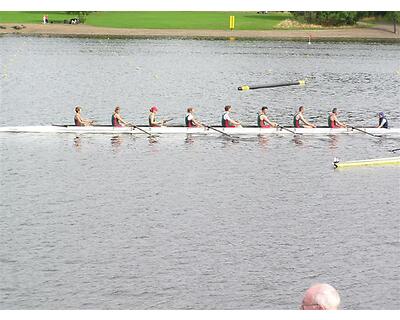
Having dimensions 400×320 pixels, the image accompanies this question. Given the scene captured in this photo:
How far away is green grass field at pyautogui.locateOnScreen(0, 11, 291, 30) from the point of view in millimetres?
120438

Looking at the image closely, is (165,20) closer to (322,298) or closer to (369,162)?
(369,162)

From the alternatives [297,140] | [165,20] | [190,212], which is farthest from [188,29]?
[190,212]

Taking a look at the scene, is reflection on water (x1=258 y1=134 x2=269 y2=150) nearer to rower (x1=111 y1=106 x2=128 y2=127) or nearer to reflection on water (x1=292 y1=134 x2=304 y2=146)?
reflection on water (x1=292 y1=134 x2=304 y2=146)

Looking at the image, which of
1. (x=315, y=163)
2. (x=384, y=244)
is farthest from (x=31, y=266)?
(x=315, y=163)

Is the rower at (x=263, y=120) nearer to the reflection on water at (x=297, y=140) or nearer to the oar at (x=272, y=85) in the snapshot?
the reflection on water at (x=297, y=140)

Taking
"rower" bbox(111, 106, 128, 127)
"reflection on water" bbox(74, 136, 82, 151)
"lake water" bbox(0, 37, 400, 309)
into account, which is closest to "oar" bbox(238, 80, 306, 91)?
"lake water" bbox(0, 37, 400, 309)

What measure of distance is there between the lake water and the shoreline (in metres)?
53.3

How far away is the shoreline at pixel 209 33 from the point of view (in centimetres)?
11426

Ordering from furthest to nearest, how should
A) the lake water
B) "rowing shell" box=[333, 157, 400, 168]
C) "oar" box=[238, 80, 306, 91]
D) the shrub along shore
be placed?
the shrub along shore, "oar" box=[238, 80, 306, 91], "rowing shell" box=[333, 157, 400, 168], the lake water

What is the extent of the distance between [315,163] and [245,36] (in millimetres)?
81736

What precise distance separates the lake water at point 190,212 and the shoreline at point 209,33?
53.3 m

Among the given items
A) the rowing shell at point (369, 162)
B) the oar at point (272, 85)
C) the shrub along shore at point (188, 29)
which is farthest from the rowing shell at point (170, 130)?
the shrub along shore at point (188, 29)

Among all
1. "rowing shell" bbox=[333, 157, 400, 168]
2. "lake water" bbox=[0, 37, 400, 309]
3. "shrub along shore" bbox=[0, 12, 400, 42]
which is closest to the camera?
"lake water" bbox=[0, 37, 400, 309]
